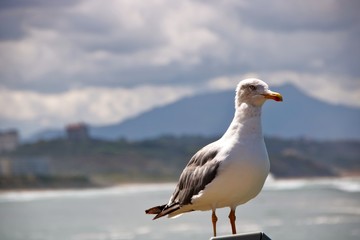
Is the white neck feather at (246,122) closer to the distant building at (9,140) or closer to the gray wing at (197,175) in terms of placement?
the gray wing at (197,175)

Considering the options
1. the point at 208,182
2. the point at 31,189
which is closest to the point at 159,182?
the point at 31,189

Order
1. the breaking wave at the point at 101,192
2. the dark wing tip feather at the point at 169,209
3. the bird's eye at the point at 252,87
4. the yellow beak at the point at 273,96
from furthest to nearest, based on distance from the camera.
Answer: the breaking wave at the point at 101,192 < the dark wing tip feather at the point at 169,209 < the bird's eye at the point at 252,87 < the yellow beak at the point at 273,96

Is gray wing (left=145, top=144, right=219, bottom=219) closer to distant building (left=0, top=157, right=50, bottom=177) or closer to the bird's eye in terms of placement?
the bird's eye

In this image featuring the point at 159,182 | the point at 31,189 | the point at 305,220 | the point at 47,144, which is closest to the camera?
the point at 305,220

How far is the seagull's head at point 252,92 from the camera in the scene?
5.49 m

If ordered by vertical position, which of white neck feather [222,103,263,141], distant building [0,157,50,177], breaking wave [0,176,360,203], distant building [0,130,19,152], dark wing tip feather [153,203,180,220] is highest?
distant building [0,130,19,152]

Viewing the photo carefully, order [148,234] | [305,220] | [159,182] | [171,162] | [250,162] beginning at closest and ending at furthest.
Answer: [250,162], [148,234], [305,220], [159,182], [171,162]

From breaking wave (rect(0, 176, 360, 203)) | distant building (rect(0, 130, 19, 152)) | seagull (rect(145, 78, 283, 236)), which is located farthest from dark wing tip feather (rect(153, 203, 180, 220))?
distant building (rect(0, 130, 19, 152))

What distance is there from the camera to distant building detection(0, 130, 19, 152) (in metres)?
159

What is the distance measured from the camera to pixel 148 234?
132ft

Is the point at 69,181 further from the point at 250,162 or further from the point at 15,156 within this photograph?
the point at 250,162

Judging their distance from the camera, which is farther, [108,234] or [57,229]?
[57,229]

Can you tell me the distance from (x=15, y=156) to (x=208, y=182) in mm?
143668

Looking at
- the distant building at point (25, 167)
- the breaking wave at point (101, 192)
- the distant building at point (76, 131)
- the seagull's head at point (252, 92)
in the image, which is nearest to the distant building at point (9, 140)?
the distant building at point (76, 131)
